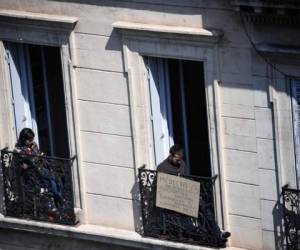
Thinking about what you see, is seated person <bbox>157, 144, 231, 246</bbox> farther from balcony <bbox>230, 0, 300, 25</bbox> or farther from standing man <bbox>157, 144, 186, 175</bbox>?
balcony <bbox>230, 0, 300, 25</bbox>

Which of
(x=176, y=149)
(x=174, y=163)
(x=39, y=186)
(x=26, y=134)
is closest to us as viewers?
(x=176, y=149)

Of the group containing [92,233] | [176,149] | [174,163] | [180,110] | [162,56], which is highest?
[162,56]

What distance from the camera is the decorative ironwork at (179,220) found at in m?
30.1

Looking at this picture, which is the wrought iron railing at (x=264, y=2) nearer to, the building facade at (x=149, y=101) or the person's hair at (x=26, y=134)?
the building facade at (x=149, y=101)

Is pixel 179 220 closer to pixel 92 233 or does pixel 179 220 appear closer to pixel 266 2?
pixel 92 233

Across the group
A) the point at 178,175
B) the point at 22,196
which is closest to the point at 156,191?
the point at 178,175

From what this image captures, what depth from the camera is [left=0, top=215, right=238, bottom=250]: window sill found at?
30578 mm

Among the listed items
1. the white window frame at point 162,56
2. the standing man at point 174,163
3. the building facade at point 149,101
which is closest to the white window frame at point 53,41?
the building facade at point 149,101

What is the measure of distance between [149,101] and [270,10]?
2.99 metres

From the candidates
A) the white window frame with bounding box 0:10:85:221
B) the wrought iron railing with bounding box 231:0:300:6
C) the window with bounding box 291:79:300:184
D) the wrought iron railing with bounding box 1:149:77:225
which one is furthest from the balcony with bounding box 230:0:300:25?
the wrought iron railing with bounding box 1:149:77:225

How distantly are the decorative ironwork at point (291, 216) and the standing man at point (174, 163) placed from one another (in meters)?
1.68

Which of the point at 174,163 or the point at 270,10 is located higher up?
the point at 270,10

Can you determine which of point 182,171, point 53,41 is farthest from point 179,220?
point 53,41

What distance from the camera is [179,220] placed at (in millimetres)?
30391
